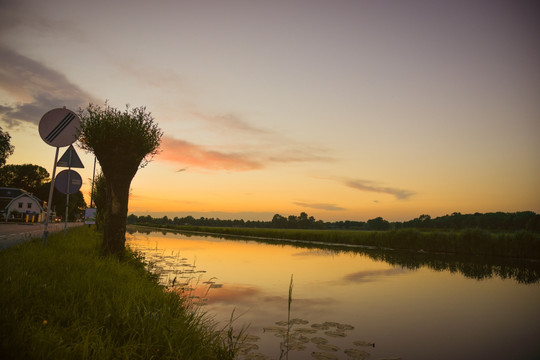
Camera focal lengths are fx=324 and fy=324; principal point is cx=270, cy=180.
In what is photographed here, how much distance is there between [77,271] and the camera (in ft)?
25.3

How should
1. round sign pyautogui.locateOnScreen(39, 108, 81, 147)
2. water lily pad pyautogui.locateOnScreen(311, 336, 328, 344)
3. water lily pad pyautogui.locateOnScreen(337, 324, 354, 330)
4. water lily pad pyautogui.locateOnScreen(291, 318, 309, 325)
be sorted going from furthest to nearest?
round sign pyautogui.locateOnScreen(39, 108, 81, 147) → water lily pad pyautogui.locateOnScreen(291, 318, 309, 325) → water lily pad pyautogui.locateOnScreen(337, 324, 354, 330) → water lily pad pyautogui.locateOnScreen(311, 336, 328, 344)

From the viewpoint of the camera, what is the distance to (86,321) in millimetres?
5289

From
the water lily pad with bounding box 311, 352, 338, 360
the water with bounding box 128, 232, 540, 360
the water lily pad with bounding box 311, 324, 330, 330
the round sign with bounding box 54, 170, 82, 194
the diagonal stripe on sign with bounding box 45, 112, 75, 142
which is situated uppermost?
the diagonal stripe on sign with bounding box 45, 112, 75, 142

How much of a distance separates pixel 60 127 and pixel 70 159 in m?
2.89

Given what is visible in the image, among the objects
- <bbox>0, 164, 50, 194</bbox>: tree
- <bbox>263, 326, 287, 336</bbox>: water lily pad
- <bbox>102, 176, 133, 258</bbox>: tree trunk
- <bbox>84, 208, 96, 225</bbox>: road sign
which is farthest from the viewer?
<bbox>0, 164, 50, 194</bbox>: tree

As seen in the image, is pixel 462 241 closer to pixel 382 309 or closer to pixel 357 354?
pixel 382 309

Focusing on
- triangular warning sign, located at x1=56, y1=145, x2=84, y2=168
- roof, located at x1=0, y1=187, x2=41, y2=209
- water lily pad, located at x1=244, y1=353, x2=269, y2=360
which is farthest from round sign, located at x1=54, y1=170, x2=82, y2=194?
roof, located at x1=0, y1=187, x2=41, y2=209

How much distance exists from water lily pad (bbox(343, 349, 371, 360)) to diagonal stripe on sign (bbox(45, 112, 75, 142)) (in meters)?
11.5

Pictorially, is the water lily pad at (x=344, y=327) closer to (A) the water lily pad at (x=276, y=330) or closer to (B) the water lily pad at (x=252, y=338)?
(A) the water lily pad at (x=276, y=330)

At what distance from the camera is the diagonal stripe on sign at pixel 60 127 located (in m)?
11.4

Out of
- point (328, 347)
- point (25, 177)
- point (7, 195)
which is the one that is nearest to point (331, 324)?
point (328, 347)

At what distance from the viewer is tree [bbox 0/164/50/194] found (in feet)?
332

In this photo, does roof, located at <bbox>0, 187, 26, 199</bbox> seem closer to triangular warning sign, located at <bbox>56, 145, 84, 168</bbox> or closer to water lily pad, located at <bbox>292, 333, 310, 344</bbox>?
triangular warning sign, located at <bbox>56, 145, 84, 168</bbox>

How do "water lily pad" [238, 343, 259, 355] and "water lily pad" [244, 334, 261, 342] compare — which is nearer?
"water lily pad" [238, 343, 259, 355]
